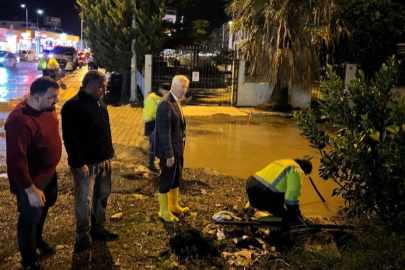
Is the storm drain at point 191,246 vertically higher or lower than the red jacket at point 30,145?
lower

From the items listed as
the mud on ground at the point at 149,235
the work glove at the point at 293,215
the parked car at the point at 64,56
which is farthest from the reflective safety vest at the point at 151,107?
the parked car at the point at 64,56

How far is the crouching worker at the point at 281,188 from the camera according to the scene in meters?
4.34

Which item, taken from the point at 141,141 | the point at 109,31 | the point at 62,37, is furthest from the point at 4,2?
the point at 141,141

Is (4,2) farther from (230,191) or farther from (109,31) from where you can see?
(230,191)

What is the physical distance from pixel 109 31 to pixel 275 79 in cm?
632

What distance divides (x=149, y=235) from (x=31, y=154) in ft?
5.63

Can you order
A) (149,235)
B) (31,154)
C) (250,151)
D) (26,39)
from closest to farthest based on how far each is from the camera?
(31,154) → (149,235) → (250,151) → (26,39)

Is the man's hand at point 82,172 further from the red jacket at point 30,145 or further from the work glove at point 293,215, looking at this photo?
the work glove at point 293,215

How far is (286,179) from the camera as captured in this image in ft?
14.4

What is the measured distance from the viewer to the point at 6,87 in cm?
2003

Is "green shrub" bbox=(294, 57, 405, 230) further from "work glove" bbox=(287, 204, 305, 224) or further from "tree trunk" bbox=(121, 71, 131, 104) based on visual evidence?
"tree trunk" bbox=(121, 71, 131, 104)

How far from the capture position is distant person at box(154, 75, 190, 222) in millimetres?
4789

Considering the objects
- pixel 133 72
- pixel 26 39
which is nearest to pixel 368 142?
pixel 133 72

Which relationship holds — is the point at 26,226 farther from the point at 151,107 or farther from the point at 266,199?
the point at 151,107
